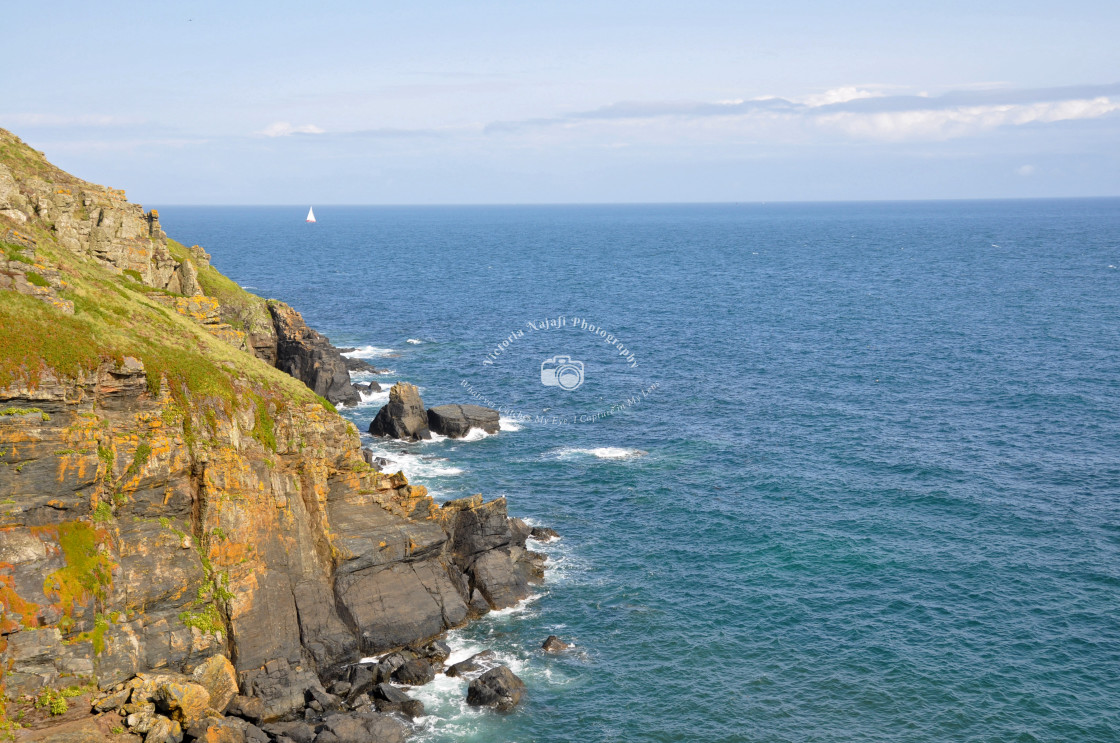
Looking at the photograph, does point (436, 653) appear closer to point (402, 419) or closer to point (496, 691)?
point (496, 691)

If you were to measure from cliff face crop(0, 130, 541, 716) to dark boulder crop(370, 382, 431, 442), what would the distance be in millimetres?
30077

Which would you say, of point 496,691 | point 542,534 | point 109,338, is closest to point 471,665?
point 496,691

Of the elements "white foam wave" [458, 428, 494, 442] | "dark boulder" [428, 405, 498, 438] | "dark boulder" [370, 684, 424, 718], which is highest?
"dark boulder" [428, 405, 498, 438]

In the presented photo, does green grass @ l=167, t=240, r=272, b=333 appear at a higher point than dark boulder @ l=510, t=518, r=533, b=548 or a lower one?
higher

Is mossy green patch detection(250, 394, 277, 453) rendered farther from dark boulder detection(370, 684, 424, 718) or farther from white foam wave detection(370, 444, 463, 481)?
white foam wave detection(370, 444, 463, 481)

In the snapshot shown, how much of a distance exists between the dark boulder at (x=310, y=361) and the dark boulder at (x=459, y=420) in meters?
13.1

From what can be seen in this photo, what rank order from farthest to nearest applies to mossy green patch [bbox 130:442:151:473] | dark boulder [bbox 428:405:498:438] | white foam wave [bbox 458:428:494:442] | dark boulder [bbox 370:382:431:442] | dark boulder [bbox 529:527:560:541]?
dark boulder [bbox 428:405:498:438]
white foam wave [bbox 458:428:494:442]
dark boulder [bbox 370:382:431:442]
dark boulder [bbox 529:527:560:541]
mossy green patch [bbox 130:442:151:473]

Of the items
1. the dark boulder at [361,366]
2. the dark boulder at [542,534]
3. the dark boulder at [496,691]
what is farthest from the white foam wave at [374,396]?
the dark boulder at [496,691]

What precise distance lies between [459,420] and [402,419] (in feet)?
20.3

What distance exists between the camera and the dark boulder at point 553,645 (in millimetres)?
55031

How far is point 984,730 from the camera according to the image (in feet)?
156

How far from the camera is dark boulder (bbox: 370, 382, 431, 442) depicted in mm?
91312

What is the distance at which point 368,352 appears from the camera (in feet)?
427

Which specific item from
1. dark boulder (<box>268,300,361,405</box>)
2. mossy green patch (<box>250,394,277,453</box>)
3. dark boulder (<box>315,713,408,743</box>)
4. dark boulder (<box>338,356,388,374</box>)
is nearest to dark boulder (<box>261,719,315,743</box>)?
dark boulder (<box>315,713,408,743</box>)
